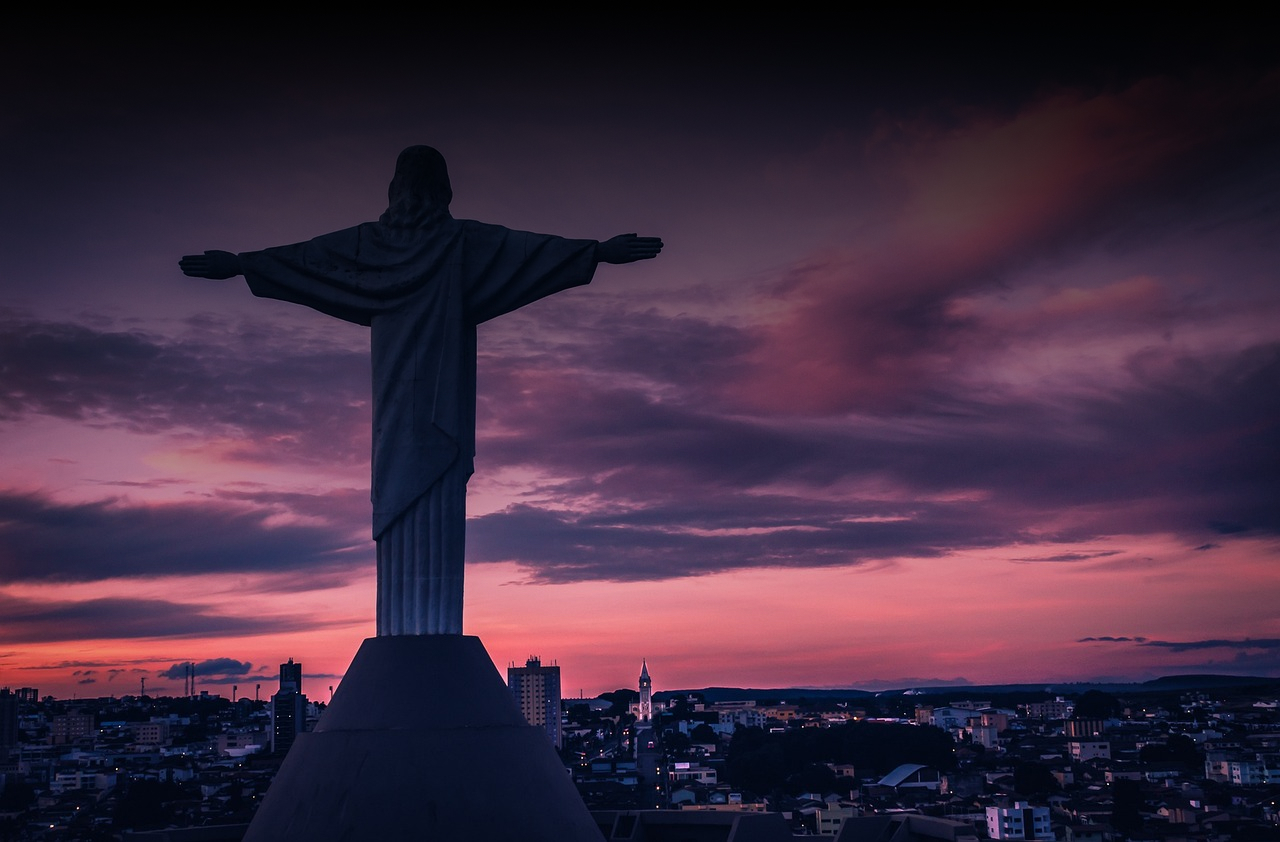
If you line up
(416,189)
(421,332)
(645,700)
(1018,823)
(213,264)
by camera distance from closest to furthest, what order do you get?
(421,332) → (416,189) → (213,264) → (1018,823) → (645,700)

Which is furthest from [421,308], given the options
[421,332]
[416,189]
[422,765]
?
[422,765]

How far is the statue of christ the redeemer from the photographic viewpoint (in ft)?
44.7

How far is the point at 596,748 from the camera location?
112625 mm

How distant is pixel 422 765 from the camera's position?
39.8ft

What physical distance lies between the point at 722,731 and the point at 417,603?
136 m

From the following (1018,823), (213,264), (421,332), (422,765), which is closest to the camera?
(422,765)

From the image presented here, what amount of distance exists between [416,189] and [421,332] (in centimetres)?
152

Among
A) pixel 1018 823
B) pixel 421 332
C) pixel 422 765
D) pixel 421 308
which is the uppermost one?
pixel 421 308

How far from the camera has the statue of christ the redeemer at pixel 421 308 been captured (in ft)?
44.7

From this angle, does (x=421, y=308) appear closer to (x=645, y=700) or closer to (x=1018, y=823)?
(x=1018, y=823)

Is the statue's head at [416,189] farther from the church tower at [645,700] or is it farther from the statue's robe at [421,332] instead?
the church tower at [645,700]

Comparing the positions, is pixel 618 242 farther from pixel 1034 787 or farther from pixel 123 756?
pixel 123 756

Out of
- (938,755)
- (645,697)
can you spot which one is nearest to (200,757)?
(938,755)

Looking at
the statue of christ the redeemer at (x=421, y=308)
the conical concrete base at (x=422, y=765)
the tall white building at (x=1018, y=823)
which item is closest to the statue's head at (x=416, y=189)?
the statue of christ the redeemer at (x=421, y=308)
